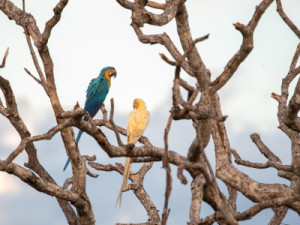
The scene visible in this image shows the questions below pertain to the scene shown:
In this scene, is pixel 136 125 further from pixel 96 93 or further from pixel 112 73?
pixel 112 73

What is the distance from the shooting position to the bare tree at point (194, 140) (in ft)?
17.7

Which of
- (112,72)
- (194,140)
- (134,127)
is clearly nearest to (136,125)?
(134,127)

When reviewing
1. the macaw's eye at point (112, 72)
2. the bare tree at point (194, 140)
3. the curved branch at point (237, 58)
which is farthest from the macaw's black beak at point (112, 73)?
the curved branch at point (237, 58)

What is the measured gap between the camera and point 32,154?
8.84 meters

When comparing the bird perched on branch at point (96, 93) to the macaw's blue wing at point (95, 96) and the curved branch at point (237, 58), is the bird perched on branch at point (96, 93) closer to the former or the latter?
the macaw's blue wing at point (95, 96)

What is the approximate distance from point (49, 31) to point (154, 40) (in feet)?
6.86

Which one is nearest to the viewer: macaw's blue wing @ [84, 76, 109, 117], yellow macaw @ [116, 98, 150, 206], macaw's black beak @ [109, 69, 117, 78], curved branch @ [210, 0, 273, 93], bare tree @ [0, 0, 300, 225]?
bare tree @ [0, 0, 300, 225]

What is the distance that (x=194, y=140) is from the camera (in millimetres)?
5863

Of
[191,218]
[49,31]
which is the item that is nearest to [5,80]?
[49,31]

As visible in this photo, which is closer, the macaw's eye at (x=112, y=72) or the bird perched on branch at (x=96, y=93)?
the bird perched on branch at (x=96, y=93)

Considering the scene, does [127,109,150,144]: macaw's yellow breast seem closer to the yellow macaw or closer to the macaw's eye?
the yellow macaw

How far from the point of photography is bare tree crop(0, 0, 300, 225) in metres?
5.41

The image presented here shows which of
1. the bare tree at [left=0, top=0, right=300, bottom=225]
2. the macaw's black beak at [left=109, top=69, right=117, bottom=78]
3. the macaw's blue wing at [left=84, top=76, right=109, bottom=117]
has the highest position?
the macaw's black beak at [left=109, top=69, right=117, bottom=78]

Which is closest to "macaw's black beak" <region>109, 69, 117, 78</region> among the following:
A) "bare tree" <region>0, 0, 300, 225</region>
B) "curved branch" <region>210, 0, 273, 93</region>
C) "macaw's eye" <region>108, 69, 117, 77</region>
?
"macaw's eye" <region>108, 69, 117, 77</region>
